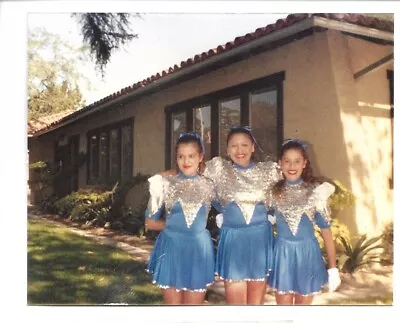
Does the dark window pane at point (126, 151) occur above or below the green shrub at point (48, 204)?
above

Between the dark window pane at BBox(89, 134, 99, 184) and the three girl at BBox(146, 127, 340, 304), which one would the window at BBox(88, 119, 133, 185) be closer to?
the dark window pane at BBox(89, 134, 99, 184)

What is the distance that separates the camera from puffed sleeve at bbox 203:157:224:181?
3.57 metres

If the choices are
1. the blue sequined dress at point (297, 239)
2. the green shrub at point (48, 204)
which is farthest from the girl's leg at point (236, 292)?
the green shrub at point (48, 204)

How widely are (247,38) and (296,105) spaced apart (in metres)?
0.74

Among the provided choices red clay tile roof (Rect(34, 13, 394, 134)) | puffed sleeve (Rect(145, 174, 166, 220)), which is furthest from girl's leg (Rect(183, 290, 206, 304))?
red clay tile roof (Rect(34, 13, 394, 134))

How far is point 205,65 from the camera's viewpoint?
4.18m

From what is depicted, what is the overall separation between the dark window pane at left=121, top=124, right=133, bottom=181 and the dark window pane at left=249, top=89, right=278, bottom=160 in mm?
1187

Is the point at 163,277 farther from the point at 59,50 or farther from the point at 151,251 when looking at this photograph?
the point at 59,50

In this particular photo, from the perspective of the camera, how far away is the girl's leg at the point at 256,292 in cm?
358

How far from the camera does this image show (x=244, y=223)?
3471mm

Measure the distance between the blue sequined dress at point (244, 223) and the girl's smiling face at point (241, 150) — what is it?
0.16ft

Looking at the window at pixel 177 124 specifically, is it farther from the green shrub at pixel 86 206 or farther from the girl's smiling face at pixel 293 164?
the girl's smiling face at pixel 293 164

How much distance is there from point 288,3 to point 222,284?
2471 millimetres

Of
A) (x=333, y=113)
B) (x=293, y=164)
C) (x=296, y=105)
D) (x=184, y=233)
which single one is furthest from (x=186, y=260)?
(x=333, y=113)
